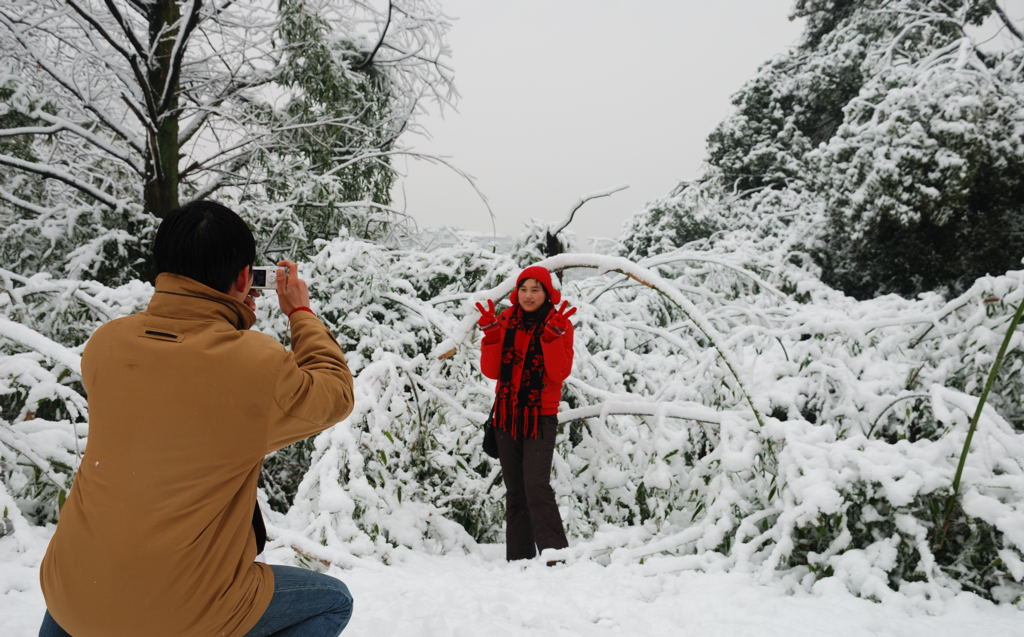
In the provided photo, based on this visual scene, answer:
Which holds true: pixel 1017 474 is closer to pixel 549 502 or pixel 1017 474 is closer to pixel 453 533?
pixel 549 502

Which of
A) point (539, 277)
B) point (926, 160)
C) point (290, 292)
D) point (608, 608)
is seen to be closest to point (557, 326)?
point (539, 277)

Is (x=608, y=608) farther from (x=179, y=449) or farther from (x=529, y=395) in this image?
(x=179, y=449)

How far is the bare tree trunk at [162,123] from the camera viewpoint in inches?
212

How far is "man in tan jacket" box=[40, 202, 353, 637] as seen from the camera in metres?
1.00

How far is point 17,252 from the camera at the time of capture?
5.36m

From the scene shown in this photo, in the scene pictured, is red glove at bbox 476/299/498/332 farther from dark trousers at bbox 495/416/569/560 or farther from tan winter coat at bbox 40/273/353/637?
tan winter coat at bbox 40/273/353/637

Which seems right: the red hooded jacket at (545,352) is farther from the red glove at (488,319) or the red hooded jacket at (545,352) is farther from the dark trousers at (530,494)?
the dark trousers at (530,494)

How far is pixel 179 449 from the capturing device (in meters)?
1.00

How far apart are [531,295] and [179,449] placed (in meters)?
2.31

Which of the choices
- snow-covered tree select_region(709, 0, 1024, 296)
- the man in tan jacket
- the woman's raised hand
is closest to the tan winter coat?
the man in tan jacket

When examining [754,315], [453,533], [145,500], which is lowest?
[453,533]

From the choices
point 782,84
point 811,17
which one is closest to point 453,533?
point 782,84

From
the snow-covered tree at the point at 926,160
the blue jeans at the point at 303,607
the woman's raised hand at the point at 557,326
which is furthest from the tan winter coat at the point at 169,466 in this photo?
the snow-covered tree at the point at 926,160

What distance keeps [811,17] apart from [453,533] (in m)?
16.2
